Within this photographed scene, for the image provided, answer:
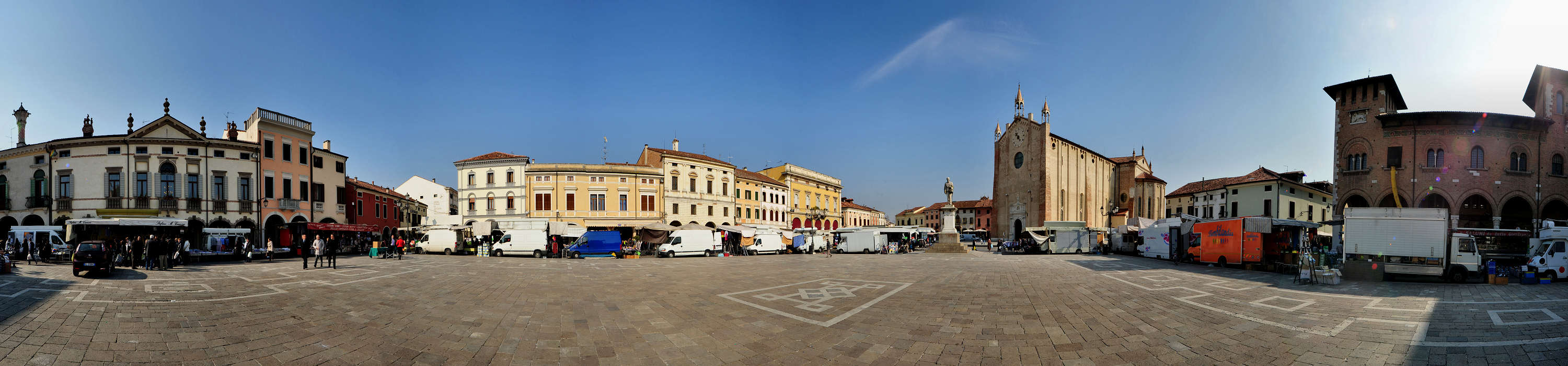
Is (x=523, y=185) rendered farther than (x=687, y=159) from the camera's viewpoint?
No

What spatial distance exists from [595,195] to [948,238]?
26.3 meters

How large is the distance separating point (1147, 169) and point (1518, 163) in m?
46.6

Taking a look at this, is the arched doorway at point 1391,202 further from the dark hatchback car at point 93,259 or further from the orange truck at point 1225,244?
the dark hatchback car at point 93,259

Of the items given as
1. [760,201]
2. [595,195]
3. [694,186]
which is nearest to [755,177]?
[760,201]

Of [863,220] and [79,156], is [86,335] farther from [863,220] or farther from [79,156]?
[863,220]

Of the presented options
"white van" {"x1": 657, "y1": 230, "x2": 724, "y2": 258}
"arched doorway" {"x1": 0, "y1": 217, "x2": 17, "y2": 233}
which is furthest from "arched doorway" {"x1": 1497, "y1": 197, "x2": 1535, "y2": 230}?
"arched doorway" {"x1": 0, "y1": 217, "x2": 17, "y2": 233}

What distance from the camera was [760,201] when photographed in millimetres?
53719

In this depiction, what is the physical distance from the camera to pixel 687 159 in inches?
1791

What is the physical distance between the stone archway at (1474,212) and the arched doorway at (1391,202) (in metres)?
2.36

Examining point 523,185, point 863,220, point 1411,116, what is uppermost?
point 1411,116

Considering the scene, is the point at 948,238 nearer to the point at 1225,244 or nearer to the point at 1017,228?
the point at 1225,244

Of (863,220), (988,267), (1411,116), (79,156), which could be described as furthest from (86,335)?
(863,220)

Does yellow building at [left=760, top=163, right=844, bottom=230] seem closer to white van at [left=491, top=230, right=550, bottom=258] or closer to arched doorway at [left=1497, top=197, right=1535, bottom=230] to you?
white van at [left=491, top=230, right=550, bottom=258]

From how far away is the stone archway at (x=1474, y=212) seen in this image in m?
28.4
